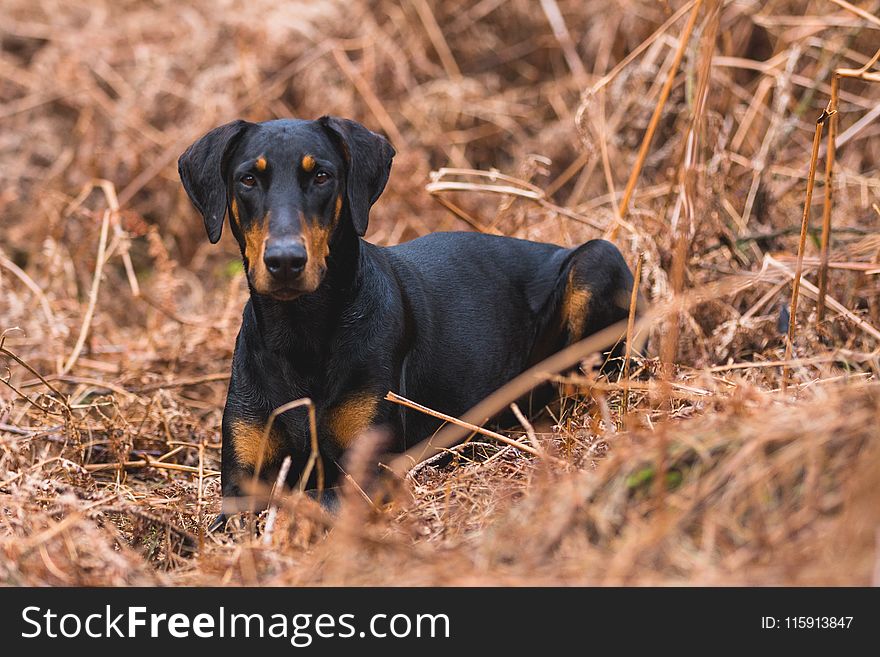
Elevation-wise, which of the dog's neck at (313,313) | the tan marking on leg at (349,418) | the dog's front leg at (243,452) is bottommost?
the dog's front leg at (243,452)

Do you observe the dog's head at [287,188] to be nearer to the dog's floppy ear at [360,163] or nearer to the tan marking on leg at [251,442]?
the dog's floppy ear at [360,163]

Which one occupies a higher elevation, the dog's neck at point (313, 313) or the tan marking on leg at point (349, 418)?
the dog's neck at point (313, 313)

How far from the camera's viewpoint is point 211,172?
13.7 feet

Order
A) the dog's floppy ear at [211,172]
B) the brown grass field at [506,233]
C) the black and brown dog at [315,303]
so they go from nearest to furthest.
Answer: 1. the brown grass field at [506,233]
2. the black and brown dog at [315,303]
3. the dog's floppy ear at [211,172]

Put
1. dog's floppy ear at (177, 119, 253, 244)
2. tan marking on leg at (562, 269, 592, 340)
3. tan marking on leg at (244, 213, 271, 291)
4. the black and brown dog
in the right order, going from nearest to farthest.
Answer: tan marking on leg at (244, 213, 271, 291)
the black and brown dog
dog's floppy ear at (177, 119, 253, 244)
tan marking on leg at (562, 269, 592, 340)

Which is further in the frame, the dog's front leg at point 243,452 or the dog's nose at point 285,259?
the dog's front leg at point 243,452

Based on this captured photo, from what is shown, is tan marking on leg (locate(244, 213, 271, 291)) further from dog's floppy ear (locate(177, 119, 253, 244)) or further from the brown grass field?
the brown grass field

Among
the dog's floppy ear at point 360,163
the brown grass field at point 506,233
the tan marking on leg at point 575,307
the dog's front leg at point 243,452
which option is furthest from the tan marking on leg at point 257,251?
the tan marking on leg at point 575,307

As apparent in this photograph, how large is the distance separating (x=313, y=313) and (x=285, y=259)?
0.53 metres

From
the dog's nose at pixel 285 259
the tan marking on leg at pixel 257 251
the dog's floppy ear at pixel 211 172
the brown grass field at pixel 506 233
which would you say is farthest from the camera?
the dog's floppy ear at pixel 211 172

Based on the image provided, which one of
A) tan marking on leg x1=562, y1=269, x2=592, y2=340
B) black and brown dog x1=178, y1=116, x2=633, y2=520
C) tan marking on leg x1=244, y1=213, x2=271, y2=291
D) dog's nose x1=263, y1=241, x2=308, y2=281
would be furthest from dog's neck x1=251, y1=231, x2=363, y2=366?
tan marking on leg x1=562, y1=269, x2=592, y2=340

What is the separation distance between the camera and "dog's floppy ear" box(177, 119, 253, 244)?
4141 millimetres

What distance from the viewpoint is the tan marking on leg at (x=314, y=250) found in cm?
382

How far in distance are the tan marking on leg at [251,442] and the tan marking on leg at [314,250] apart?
2.06 feet
